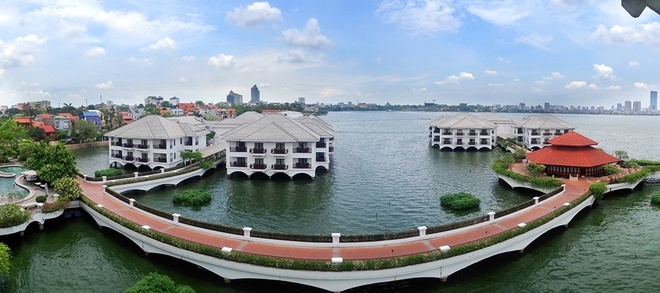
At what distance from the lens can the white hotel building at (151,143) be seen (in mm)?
44938

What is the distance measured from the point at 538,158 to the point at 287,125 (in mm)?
24481

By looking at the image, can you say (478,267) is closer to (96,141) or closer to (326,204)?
(326,204)

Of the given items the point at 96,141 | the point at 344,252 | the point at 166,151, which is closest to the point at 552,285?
the point at 344,252

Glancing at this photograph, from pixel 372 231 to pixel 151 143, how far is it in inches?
1165

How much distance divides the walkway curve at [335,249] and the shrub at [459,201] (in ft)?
21.7

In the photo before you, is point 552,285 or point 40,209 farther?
point 40,209

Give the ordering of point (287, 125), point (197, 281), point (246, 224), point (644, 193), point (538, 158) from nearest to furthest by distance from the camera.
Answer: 1. point (197, 281)
2. point (246, 224)
3. point (644, 193)
4. point (538, 158)
5. point (287, 125)

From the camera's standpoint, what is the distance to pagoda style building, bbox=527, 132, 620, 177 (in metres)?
36.3

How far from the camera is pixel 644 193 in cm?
3519

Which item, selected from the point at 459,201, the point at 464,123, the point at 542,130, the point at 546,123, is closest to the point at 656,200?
the point at 459,201

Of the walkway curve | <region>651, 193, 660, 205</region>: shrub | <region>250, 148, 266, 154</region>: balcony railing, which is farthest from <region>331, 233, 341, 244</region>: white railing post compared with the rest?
<region>651, 193, 660, 205</region>: shrub

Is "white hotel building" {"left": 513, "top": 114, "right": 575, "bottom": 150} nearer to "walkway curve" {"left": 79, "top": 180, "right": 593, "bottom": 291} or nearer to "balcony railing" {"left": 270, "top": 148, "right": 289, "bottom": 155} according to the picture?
"balcony railing" {"left": 270, "top": 148, "right": 289, "bottom": 155}

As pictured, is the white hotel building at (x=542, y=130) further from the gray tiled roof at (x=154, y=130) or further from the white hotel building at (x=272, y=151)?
the gray tiled roof at (x=154, y=130)

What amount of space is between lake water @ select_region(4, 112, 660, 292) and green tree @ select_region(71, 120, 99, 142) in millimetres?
27143
